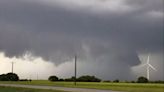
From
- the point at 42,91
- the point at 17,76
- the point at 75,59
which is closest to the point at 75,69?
the point at 75,59

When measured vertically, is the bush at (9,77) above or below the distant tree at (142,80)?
above

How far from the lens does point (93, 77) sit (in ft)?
566

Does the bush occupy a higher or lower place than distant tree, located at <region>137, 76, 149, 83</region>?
higher

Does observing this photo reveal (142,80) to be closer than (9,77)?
Yes

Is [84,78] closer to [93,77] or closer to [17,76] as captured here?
[93,77]

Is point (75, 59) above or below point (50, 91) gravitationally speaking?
above

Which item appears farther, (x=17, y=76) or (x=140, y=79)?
→ (x=17, y=76)

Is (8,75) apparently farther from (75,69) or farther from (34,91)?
(34,91)

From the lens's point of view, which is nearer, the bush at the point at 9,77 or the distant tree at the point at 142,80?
the distant tree at the point at 142,80

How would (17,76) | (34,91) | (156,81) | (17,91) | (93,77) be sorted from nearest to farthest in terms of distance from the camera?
(34,91) → (17,91) → (156,81) → (93,77) → (17,76)

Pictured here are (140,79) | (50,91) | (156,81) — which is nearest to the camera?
(50,91)

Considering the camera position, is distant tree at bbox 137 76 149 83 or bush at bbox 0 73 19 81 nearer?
distant tree at bbox 137 76 149 83

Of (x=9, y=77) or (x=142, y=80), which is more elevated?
(x=9, y=77)

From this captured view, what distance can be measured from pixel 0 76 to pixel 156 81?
89.9 meters
